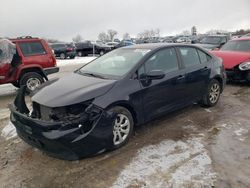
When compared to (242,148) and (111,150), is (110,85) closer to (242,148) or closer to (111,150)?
(111,150)

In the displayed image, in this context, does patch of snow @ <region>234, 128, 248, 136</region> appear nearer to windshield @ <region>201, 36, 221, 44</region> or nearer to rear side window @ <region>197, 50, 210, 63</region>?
rear side window @ <region>197, 50, 210, 63</region>

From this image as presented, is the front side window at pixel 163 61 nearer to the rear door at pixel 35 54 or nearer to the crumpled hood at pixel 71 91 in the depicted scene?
the crumpled hood at pixel 71 91

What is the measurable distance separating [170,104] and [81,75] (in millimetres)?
1716

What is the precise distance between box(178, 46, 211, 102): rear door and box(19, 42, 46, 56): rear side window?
5.13 m

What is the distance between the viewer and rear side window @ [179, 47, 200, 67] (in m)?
5.43

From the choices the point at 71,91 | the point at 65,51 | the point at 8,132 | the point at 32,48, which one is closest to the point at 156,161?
the point at 71,91

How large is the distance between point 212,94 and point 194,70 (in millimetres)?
1055

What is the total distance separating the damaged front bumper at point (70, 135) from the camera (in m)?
3.52

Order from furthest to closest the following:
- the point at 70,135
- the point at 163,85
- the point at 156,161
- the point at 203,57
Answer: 1. the point at 203,57
2. the point at 163,85
3. the point at 156,161
4. the point at 70,135

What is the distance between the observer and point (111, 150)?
412 cm

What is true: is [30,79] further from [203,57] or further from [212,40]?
[212,40]

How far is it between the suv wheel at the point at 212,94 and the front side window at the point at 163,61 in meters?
1.37

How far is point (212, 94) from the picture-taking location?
246 inches

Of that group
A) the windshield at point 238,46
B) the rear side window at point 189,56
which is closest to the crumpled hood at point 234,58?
the windshield at point 238,46
